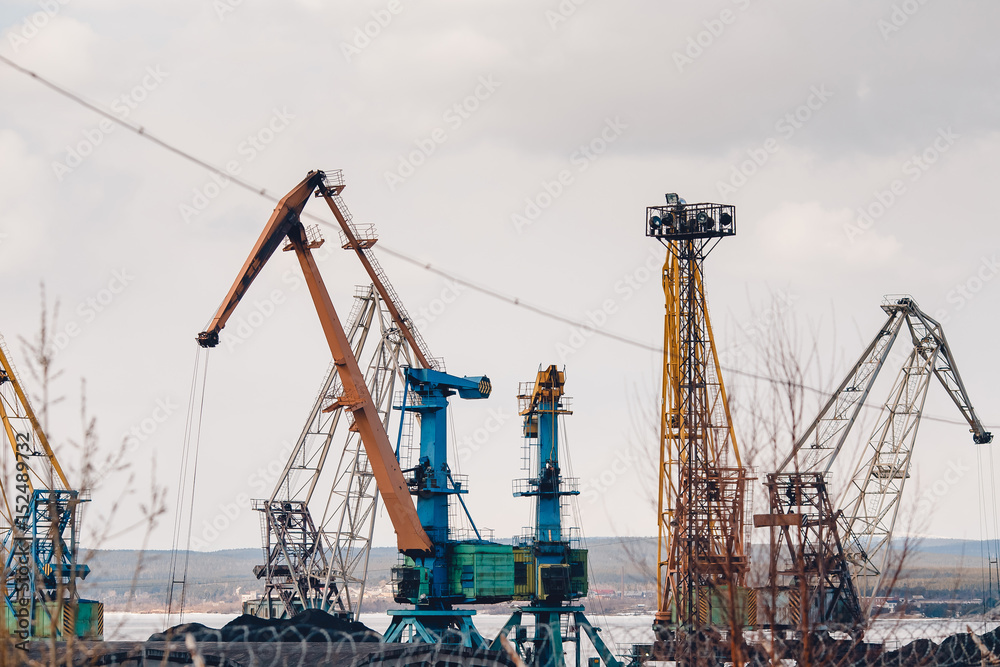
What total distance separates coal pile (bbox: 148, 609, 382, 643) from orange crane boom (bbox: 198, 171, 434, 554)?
478 centimetres

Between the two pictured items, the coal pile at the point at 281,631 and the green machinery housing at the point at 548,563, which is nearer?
the coal pile at the point at 281,631

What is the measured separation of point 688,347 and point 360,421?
1522 cm

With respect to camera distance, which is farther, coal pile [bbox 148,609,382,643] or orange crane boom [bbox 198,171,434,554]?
orange crane boom [bbox 198,171,434,554]

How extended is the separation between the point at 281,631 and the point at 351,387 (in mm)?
A: 12639

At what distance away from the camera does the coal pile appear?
39.1 meters

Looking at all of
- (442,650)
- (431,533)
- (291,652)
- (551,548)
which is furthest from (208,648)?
(551,548)

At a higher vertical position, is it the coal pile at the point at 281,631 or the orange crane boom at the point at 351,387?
the orange crane boom at the point at 351,387

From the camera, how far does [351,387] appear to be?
5297 cm

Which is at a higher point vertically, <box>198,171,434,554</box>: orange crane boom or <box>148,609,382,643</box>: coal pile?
<box>198,171,434,554</box>: orange crane boom

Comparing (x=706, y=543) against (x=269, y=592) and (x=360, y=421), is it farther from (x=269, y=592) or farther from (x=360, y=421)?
(x=269, y=592)

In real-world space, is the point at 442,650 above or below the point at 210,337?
below

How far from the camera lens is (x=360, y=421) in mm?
53156

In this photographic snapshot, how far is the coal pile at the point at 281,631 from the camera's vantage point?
39062 mm

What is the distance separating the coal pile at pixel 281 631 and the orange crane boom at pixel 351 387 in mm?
4785
